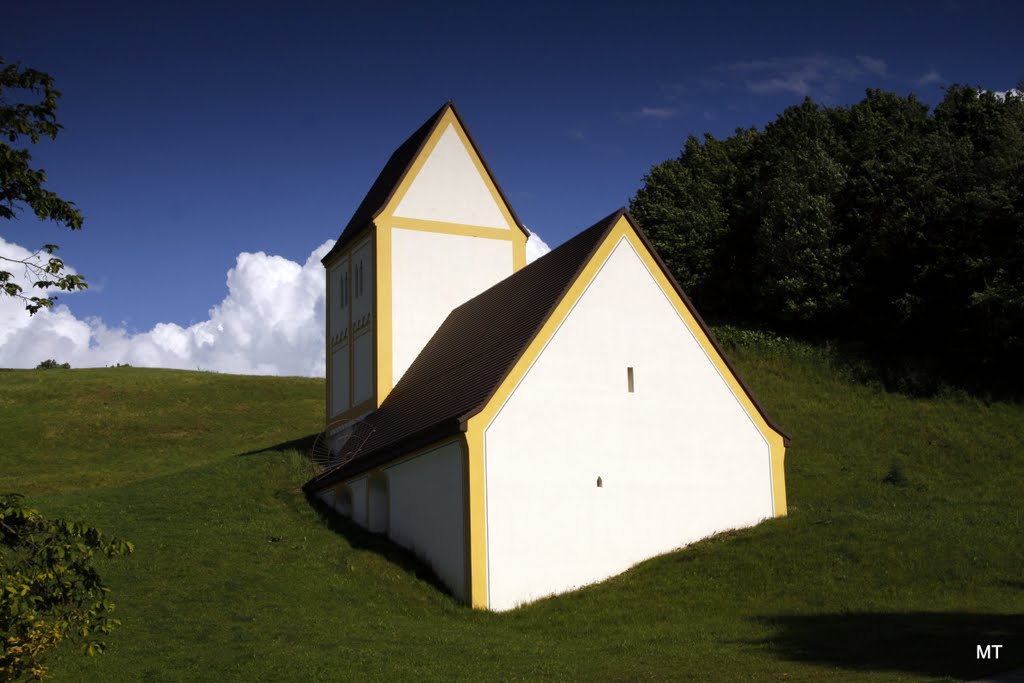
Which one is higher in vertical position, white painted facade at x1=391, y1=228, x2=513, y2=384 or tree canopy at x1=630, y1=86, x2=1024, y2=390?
tree canopy at x1=630, y1=86, x2=1024, y2=390

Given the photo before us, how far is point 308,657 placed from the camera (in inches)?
654

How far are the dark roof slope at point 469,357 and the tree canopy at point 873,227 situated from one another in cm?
2532

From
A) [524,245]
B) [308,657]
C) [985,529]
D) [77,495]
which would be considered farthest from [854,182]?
[308,657]

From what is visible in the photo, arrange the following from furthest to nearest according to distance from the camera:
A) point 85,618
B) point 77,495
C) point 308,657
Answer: point 77,495, point 308,657, point 85,618

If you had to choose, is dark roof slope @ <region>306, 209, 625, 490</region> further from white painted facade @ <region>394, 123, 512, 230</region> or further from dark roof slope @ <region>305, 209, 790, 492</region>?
white painted facade @ <region>394, 123, 512, 230</region>

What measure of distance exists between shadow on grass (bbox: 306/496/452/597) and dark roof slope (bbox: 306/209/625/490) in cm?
100

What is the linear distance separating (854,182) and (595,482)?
3739 cm

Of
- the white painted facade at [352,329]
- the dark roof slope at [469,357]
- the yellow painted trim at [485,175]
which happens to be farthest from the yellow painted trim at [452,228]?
the dark roof slope at [469,357]

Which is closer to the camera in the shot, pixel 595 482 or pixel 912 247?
pixel 595 482

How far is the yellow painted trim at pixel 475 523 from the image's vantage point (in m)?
22.1

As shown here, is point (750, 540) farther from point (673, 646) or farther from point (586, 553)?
point (673, 646)

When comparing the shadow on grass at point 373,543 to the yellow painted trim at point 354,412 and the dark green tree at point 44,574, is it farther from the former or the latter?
the dark green tree at point 44,574

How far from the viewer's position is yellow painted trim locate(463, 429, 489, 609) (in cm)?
2208

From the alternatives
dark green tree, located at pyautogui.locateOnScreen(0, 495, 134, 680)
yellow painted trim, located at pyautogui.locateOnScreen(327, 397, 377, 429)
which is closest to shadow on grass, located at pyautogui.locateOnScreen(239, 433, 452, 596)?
yellow painted trim, located at pyautogui.locateOnScreen(327, 397, 377, 429)
